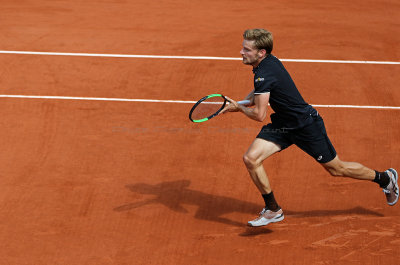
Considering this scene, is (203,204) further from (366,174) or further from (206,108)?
(366,174)

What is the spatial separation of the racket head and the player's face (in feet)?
1.84

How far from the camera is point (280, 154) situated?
987 cm

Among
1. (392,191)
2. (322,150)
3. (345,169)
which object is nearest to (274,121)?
(322,150)

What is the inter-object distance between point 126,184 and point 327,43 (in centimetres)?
610

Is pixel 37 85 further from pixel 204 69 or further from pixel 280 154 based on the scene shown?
pixel 280 154

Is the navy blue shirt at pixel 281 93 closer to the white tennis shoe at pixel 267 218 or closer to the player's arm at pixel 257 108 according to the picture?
the player's arm at pixel 257 108

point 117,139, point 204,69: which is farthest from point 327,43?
point 117,139

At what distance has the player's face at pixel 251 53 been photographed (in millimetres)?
7441

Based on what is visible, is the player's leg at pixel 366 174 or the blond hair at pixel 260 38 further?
the player's leg at pixel 366 174

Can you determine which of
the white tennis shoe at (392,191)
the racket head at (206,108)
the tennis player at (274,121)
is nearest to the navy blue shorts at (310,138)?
the tennis player at (274,121)

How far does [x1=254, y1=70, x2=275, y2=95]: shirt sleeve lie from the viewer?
738 centimetres

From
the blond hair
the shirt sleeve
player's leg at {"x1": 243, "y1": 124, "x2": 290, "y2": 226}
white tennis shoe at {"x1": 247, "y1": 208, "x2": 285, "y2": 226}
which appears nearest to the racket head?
the shirt sleeve

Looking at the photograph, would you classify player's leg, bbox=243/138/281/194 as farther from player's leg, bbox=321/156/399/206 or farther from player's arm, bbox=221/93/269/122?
player's leg, bbox=321/156/399/206

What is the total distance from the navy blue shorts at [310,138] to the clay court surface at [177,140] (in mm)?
964
